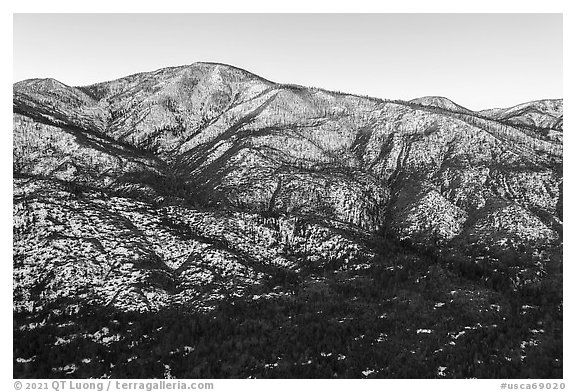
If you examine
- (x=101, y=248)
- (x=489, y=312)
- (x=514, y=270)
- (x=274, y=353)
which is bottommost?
(x=274, y=353)

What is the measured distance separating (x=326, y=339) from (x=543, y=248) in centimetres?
9004

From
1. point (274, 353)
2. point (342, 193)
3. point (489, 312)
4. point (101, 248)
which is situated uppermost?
point (342, 193)

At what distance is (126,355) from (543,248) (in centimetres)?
12895

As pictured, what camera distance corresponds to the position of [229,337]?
3290 inches

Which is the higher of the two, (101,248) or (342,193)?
(342,193)

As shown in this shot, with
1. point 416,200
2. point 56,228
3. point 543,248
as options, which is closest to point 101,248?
point 56,228

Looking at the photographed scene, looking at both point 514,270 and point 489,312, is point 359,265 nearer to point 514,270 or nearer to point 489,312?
point 489,312

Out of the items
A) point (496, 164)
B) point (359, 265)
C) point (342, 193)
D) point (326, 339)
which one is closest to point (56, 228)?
point (326, 339)

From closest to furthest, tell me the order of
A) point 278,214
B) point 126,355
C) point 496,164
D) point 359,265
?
point 126,355, point 359,265, point 278,214, point 496,164

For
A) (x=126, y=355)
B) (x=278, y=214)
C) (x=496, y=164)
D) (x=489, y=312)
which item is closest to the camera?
(x=126, y=355)

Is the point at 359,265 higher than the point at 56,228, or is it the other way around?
the point at 56,228

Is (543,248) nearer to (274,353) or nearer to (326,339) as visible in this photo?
(326,339)

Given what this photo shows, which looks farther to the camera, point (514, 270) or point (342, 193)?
point (342, 193)

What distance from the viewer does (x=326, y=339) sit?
82.6 meters
